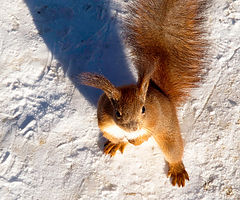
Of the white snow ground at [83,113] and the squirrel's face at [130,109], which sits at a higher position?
the squirrel's face at [130,109]

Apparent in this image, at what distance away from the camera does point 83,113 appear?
8.36 feet

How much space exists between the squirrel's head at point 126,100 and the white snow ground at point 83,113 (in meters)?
0.79

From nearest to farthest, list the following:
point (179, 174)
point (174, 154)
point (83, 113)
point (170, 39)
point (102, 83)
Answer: point (102, 83) → point (170, 39) → point (174, 154) → point (179, 174) → point (83, 113)

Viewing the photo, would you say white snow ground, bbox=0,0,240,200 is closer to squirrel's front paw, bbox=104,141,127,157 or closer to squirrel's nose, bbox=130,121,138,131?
squirrel's front paw, bbox=104,141,127,157

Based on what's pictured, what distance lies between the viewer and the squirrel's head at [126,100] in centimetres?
173

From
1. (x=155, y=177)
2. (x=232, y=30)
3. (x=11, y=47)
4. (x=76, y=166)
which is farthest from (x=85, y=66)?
(x=232, y=30)

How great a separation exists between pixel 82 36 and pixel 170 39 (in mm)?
891

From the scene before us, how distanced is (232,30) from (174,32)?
Result: 839mm

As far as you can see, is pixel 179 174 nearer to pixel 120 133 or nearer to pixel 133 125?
pixel 120 133

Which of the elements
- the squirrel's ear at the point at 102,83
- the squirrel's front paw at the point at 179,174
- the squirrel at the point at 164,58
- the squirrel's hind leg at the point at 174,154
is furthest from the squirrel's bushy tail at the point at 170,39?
the squirrel's front paw at the point at 179,174

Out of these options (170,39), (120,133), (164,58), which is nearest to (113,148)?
(120,133)

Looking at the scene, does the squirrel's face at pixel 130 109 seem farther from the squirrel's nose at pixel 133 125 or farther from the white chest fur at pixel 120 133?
the white chest fur at pixel 120 133

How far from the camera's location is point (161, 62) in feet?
6.93

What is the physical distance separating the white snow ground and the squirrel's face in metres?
0.79
